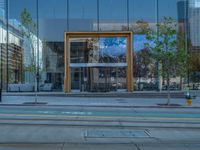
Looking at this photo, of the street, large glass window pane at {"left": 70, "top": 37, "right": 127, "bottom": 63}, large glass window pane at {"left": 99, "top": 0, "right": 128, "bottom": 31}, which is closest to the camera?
the street

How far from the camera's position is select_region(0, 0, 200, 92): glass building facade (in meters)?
40.6

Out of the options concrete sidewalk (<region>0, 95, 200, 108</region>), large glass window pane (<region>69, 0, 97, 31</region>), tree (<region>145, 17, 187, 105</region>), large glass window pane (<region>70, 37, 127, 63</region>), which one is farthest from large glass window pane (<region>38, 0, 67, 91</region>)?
tree (<region>145, 17, 187, 105</region>)

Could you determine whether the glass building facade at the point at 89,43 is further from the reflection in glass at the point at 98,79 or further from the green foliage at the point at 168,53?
the green foliage at the point at 168,53

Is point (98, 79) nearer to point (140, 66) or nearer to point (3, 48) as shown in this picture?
point (140, 66)

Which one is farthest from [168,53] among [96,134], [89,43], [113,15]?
[96,134]

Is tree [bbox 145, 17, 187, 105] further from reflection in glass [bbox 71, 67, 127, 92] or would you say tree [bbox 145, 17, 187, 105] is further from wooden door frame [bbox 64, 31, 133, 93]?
reflection in glass [bbox 71, 67, 127, 92]

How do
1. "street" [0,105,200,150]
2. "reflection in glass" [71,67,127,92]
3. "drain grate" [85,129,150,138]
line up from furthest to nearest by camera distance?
1. "reflection in glass" [71,67,127,92]
2. "drain grate" [85,129,150,138]
3. "street" [0,105,200,150]

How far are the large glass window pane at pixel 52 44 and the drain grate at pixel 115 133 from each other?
2734 cm

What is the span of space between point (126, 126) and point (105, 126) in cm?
78

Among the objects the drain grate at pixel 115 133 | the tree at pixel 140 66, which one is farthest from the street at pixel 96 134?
the tree at pixel 140 66

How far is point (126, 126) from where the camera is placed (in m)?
15.5

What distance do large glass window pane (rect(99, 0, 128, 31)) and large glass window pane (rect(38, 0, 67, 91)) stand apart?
12.2 ft

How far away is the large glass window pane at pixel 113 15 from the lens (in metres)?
41.4

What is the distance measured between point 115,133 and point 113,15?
29.0 m
